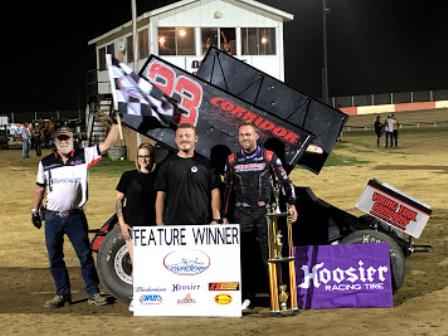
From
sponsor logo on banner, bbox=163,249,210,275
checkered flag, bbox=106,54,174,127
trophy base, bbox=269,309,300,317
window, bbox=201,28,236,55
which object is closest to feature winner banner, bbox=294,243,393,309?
trophy base, bbox=269,309,300,317

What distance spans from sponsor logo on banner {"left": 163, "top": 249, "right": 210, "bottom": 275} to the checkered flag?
1.37 m

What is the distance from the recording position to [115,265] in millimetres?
7129

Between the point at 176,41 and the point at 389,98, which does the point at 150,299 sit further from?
the point at 389,98

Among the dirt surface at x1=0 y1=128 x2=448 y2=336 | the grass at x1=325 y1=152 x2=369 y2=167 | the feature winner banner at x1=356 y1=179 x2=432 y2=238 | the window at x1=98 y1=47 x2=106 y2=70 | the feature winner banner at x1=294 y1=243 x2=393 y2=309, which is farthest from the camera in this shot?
the window at x1=98 y1=47 x2=106 y2=70

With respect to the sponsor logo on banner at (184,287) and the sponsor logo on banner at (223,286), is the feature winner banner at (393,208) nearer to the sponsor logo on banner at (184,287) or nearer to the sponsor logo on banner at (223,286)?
the sponsor logo on banner at (223,286)

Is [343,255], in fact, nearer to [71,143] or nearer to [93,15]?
[71,143]

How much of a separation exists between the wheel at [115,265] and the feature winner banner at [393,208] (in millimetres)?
2537

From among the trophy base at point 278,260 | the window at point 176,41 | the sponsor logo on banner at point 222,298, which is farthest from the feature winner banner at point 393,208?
the window at point 176,41

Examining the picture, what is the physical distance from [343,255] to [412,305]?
0.80 m

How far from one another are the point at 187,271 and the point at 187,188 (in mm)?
774

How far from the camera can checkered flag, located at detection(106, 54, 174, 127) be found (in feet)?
22.3

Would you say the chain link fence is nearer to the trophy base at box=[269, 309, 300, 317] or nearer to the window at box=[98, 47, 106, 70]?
the window at box=[98, 47, 106, 70]

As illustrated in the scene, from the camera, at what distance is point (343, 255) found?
680 centimetres

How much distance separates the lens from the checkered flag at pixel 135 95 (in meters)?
6.80
